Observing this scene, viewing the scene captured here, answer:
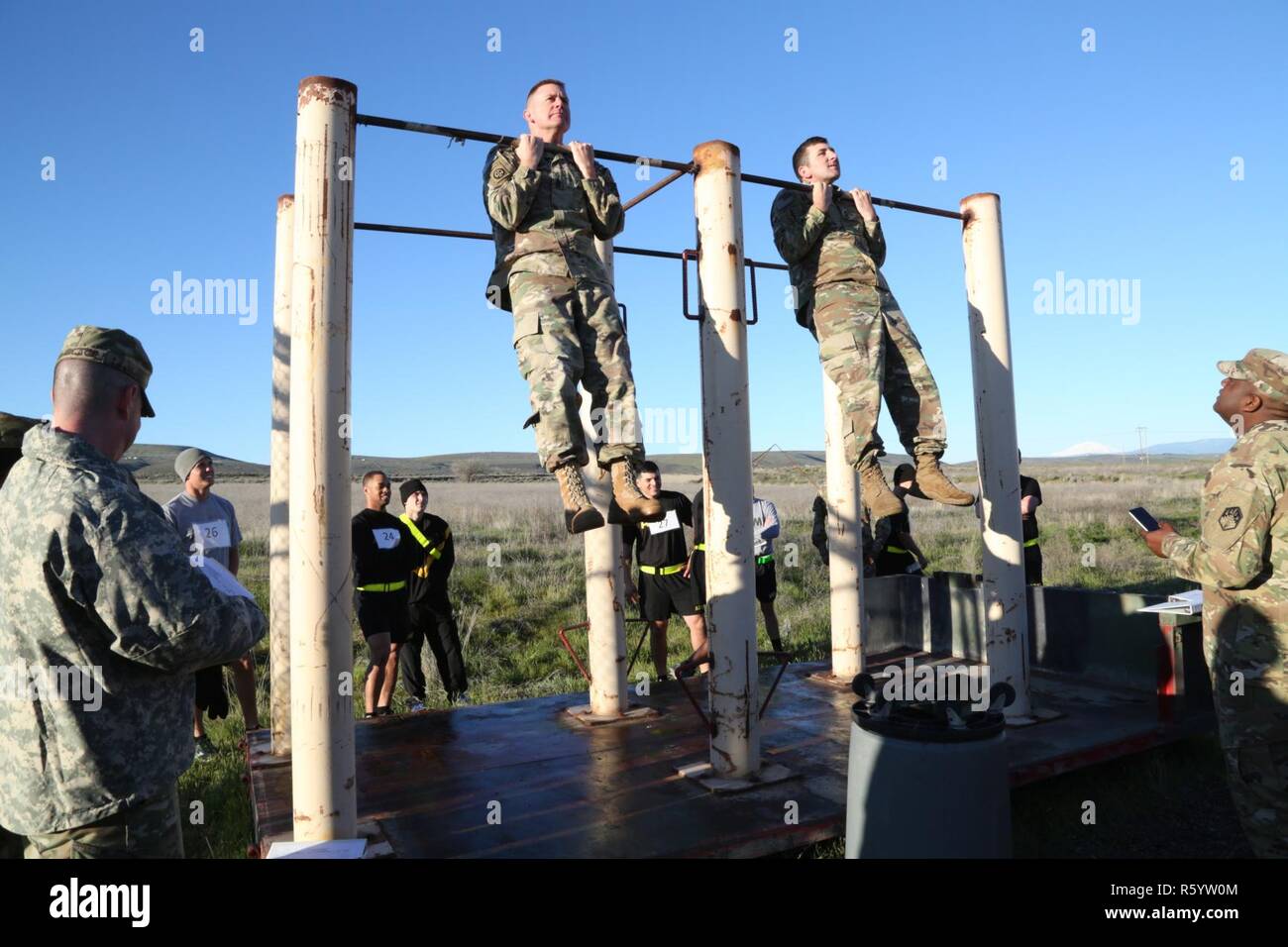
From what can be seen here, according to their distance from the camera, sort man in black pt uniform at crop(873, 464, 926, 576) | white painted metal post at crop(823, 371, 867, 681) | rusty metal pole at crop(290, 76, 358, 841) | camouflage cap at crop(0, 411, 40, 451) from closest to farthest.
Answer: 1. camouflage cap at crop(0, 411, 40, 451)
2. rusty metal pole at crop(290, 76, 358, 841)
3. white painted metal post at crop(823, 371, 867, 681)
4. man in black pt uniform at crop(873, 464, 926, 576)

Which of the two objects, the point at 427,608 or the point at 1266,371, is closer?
the point at 1266,371

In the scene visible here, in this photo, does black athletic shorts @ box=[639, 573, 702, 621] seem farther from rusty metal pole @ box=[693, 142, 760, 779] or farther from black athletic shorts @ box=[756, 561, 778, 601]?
rusty metal pole @ box=[693, 142, 760, 779]

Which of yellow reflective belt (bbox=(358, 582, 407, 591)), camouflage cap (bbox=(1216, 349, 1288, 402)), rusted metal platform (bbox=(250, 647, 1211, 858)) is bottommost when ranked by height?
rusted metal platform (bbox=(250, 647, 1211, 858))

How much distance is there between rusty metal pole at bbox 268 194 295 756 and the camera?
5230 mm

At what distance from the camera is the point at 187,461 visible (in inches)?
260

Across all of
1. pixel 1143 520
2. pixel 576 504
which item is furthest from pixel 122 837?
pixel 1143 520

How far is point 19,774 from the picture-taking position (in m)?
2.42

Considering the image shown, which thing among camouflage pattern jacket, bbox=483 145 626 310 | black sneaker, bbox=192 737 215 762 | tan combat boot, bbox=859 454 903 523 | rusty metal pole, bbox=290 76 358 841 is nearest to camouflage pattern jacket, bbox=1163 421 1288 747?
tan combat boot, bbox=859 454 903 523

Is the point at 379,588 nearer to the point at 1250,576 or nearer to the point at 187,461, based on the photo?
the point at 187,461

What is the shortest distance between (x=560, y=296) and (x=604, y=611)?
2.40 meters

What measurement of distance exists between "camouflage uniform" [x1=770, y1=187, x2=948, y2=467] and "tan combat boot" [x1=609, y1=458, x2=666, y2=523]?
62.9 inches
